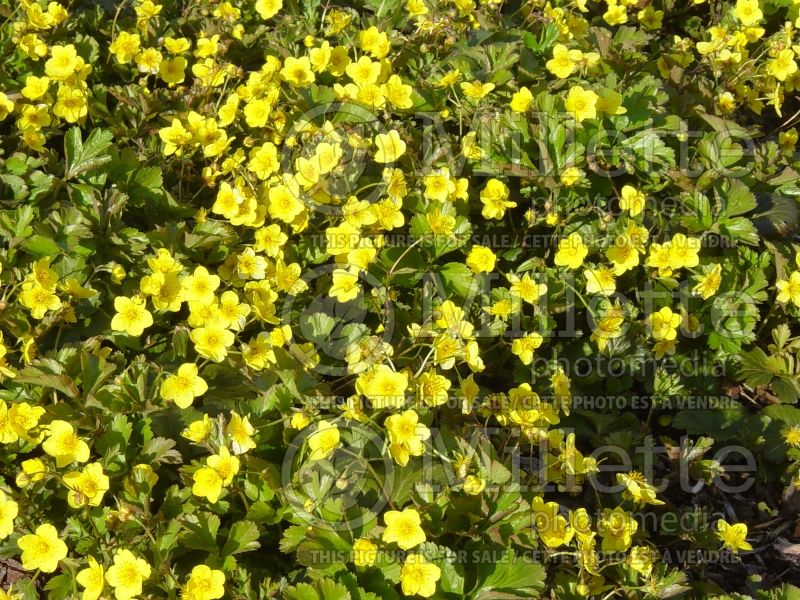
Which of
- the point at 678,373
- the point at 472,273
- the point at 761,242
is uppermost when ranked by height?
the point at 761,242

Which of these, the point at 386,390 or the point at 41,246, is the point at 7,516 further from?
the point at 386,390

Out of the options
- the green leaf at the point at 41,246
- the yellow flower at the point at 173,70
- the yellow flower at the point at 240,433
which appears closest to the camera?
the yellow flower at the point at 240,433

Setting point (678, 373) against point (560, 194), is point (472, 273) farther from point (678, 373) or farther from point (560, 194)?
point (678, 373)

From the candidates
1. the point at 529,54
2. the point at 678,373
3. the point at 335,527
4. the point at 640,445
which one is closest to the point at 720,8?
the point at 529,54

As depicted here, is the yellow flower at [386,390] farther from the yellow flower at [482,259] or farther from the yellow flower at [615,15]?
the yellow flower at [615,15]

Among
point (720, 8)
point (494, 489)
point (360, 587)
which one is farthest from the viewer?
point (720, 8)

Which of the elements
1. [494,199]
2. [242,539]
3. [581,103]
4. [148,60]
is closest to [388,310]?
[494,199]

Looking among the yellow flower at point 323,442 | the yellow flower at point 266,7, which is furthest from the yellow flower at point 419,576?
the yellow flower at point 266,7
